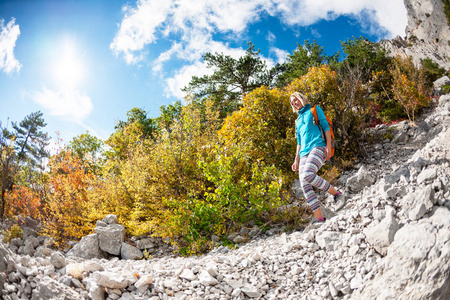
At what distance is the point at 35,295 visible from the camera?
2611 millimetres

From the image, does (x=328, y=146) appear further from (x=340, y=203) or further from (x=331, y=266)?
(x=331, y=266)

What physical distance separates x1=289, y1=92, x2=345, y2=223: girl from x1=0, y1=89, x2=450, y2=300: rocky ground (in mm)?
552

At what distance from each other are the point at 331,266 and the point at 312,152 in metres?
1.74

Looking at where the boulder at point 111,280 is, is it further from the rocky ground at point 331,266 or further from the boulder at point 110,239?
the boulder at point 110,239

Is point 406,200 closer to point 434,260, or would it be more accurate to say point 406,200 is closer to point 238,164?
point 434,260

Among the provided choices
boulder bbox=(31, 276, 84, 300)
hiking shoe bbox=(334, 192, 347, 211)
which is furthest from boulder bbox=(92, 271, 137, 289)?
hiking shoe bbox=(334, 192, 347, 211)

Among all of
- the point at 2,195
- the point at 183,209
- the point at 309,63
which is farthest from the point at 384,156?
the point at 309,63

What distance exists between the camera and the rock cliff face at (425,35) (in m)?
29.1

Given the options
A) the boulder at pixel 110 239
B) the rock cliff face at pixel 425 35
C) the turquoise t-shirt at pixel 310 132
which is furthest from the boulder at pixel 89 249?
the rock cliff face at pixel 425 35

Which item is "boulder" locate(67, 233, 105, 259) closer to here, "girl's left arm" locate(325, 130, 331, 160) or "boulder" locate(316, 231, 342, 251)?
"boulder" locate(316, 231, 342, 251)

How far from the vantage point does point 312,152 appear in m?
4.44

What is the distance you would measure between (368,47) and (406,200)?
19.6 meters

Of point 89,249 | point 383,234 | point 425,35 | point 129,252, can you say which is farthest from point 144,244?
point 425,35

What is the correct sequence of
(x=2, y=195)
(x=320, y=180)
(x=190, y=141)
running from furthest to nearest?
(x=2, y=195) → (x=190, y=141) → (x=320, y=180)
